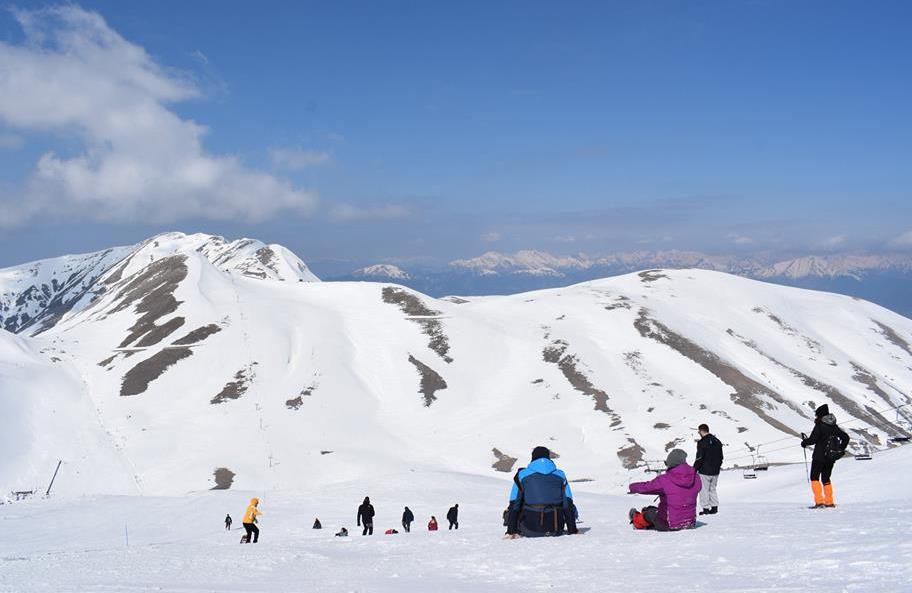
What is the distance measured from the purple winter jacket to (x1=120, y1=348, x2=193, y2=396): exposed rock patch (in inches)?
3309

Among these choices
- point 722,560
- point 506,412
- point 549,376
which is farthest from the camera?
point 549,376

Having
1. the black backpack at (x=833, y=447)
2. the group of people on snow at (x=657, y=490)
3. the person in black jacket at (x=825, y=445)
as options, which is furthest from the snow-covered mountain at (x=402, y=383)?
the black backpack at (x=833, y=447)

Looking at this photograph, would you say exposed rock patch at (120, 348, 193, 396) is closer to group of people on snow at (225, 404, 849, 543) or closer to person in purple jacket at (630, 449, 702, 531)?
group of people on snow at (225, 404, 849, 543)

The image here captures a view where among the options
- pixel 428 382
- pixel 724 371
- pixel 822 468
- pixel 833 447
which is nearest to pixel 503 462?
pixel 428 382

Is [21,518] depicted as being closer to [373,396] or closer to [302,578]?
[302,578]

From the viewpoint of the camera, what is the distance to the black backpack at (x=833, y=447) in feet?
49.8

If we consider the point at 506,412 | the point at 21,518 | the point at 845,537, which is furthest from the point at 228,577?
the point at 506,412

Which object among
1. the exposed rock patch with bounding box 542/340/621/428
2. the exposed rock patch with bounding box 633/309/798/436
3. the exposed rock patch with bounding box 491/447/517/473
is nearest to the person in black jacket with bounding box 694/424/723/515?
the exposed rock patch with bounding box 491/447/517/473

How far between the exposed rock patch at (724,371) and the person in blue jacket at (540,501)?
70034mm

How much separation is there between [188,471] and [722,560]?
213ft

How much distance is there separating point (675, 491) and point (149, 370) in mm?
90357

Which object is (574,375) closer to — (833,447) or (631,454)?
(631,454)

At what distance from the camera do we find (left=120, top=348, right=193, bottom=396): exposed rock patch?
86075 mm

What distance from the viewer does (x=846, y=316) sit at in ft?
490
